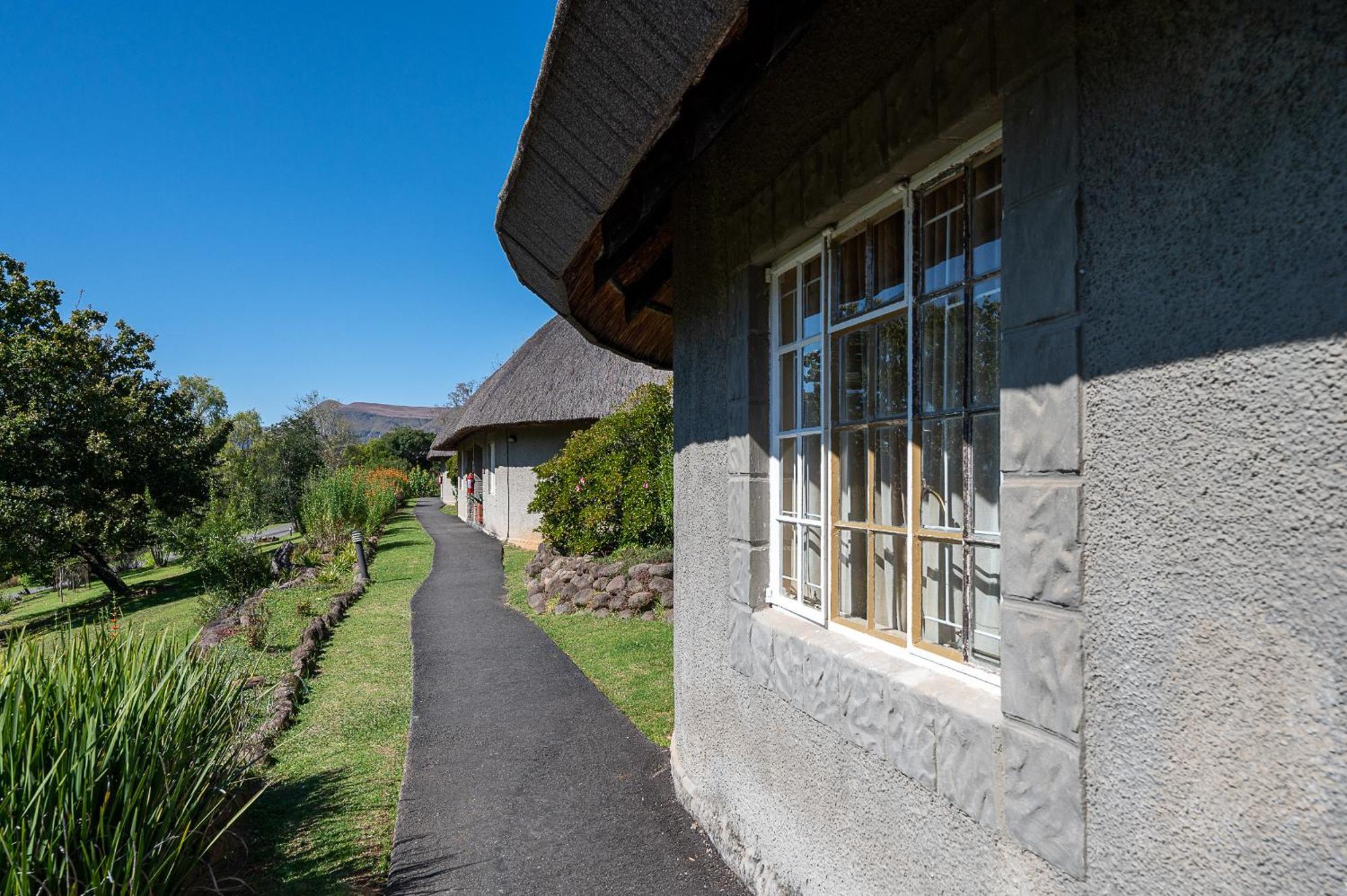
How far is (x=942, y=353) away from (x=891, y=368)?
0.27 metres

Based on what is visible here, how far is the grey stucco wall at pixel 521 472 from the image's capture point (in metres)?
17.9

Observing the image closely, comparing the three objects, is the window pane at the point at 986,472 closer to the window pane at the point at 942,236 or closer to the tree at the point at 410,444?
the window pane at the point at 942,236

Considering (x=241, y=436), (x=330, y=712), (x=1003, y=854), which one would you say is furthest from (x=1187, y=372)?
(x=241, y=436)

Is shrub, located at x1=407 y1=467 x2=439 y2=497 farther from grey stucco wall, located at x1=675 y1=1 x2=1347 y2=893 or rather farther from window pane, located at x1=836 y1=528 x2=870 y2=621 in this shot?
grey stucco wall, located at x1=675 y1=1 x2=1347 y2=893

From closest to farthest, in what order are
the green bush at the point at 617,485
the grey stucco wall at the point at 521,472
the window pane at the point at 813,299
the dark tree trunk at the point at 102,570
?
the window pane at the point at 813,299 → the green bush at the point at 617,485 → the grey stucco wall at the point at 521,472 → the dark tree trunk at the point at 102,570

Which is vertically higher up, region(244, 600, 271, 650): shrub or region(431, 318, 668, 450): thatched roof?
region(431, 318, 668, 450): thatched roof

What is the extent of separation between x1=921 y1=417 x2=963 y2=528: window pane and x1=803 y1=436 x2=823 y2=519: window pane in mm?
654

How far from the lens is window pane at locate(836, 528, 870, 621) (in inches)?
113

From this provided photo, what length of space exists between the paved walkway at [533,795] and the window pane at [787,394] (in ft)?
6.95

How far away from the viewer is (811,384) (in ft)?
10.5

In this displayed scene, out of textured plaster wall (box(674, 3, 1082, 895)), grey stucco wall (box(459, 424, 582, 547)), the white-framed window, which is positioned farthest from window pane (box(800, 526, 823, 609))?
grey stucco wall (box(459, 424, 582, 547))

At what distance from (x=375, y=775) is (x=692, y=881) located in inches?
98.6

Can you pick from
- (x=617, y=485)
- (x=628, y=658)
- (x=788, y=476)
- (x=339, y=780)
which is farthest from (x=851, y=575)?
(x=617, y=485)

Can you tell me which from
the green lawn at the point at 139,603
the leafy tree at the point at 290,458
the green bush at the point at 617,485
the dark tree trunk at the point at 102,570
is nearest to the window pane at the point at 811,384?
the green bush at the point at 617,485
